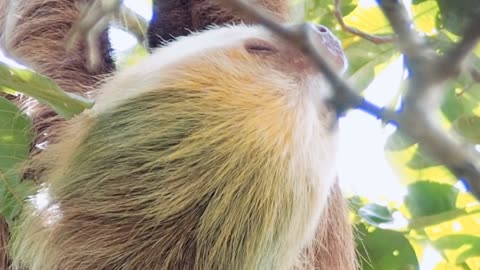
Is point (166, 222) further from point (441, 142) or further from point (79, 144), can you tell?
point (441, 142)

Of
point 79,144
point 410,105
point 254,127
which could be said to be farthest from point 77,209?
point 410,105

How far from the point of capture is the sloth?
175 centimetres

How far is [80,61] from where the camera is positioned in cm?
234

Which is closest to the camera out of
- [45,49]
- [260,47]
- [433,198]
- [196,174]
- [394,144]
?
[196,174]

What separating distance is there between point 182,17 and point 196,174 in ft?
2.33

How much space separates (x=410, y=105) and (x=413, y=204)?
1.74 meters

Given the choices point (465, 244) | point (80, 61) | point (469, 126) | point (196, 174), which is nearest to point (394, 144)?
point (469, 126)

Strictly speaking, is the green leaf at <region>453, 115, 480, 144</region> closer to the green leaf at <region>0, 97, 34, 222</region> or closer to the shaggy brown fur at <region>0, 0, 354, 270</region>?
the shaggy brown fur at <region>0, 0, 354, 270</region>

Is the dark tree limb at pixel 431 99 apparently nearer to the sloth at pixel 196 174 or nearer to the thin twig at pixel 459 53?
the thin twig at pixel 459 53

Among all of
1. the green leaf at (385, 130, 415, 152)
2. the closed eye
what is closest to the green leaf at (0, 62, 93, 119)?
the closed eye

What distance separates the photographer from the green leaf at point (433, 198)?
2.24 metres

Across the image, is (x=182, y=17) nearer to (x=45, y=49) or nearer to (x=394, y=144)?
(x=45, y=49)

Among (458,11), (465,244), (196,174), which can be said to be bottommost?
(465,244)

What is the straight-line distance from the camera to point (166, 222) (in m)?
1.77
